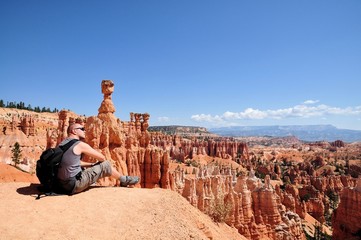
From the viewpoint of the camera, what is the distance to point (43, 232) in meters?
6.53

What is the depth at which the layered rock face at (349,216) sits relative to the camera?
3716 centimetres

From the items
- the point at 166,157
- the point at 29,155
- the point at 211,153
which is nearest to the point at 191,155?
the point at 211,153

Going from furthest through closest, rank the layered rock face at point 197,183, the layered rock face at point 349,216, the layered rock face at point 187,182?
the layered rock face at point 349,216
the layered rock face at point 197,183
the layered rock face at point 187,182

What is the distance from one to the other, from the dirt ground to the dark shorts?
0.83ft

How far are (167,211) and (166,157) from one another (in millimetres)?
16810

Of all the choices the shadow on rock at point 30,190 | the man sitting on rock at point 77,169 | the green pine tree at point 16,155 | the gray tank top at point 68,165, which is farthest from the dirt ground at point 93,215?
the green pine tree at point 16,155

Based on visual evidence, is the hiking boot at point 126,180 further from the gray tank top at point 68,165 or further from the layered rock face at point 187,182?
the layered rock face at point 187,182

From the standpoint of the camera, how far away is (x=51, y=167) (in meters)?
7.63

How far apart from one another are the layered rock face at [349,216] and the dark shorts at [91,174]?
37.5 meters

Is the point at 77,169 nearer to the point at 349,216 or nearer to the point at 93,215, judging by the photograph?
the point at 93,215

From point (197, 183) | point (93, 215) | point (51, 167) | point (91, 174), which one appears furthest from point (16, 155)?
point (93, 215)

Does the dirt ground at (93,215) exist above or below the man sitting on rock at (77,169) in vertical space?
below

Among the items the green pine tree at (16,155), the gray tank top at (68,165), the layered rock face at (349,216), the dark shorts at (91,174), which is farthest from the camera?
the green pine tree at (16,155)

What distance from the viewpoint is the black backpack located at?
25.1 feet
